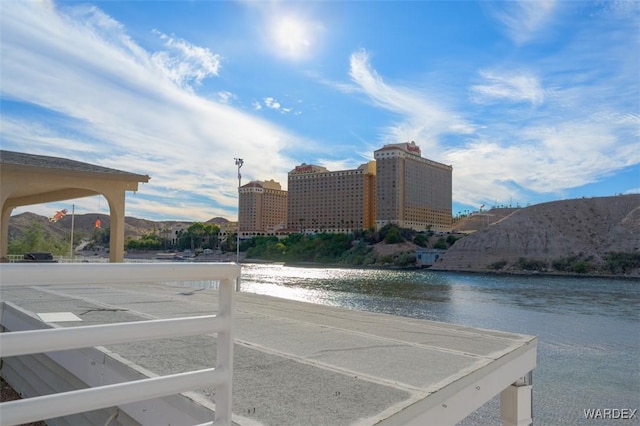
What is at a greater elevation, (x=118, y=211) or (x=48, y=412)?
(x=118, y=211)

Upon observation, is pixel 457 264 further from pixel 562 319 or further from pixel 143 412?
pixel 143 412

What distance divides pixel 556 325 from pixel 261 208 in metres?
120

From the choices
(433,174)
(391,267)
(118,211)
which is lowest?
(391,267)

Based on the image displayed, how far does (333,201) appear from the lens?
136000mm

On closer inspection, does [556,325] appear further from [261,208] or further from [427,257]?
[261,208]

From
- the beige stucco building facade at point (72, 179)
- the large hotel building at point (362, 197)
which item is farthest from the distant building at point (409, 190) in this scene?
the beige stucco building facade at point (72, 179)

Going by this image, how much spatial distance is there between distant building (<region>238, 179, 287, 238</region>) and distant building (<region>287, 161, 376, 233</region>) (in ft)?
24.4

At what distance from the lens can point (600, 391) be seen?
13.9 metres

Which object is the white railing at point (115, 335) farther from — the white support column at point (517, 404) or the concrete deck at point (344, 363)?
the white support column at point (517, 404)

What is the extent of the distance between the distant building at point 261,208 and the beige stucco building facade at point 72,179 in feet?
381

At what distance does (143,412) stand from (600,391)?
594 inches

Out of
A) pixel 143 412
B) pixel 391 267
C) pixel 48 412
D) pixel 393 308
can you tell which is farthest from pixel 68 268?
pixel 391 267

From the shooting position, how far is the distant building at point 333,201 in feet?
438

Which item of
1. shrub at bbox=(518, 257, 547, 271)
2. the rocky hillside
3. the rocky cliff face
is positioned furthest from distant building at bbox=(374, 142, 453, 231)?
the rocky hillside
